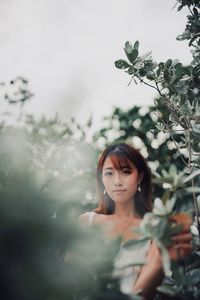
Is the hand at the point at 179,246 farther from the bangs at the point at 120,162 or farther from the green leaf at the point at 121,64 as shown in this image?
the green leaf at the point at 121,64

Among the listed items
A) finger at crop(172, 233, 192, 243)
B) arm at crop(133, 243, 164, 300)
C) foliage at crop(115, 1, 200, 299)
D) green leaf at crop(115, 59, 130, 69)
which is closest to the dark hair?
foliage at crop(115, 1, 200, 299)

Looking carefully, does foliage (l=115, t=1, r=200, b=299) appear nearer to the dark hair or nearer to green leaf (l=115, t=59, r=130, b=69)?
green leaf (l=115, t=59, r=130, b=69)

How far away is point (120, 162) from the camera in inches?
86.9

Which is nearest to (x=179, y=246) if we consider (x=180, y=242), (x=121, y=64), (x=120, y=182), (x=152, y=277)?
(x=180, y=242)

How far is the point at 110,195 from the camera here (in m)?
2.20

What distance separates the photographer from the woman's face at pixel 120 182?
216 centimetres

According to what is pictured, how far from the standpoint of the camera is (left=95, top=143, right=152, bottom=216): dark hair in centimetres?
223

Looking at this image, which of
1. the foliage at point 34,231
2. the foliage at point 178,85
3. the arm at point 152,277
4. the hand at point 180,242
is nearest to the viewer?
the foliage at point 34,231

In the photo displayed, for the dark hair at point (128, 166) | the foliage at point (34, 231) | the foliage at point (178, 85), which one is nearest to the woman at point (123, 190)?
the dark hair at point (128, 166)

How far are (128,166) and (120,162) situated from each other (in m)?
0.05

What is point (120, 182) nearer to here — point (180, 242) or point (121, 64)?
point (121, 64)

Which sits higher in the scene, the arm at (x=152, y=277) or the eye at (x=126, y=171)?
the eye at (x=126, y=171)

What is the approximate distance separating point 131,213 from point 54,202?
1.55 m

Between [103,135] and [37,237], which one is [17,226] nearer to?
[37,237]
